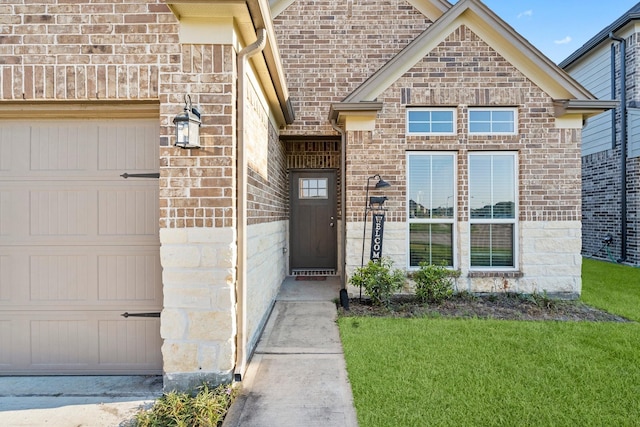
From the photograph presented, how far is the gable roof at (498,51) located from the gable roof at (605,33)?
5502mm

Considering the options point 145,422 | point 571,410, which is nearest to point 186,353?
point 145,422

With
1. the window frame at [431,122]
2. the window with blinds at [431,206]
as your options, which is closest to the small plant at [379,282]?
the window with blinds at [431,206]

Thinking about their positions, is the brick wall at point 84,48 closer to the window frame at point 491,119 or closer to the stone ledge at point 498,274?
the window frame at point 491,119

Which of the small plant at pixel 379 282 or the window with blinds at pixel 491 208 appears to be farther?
the window with blinds at pixel 491 208

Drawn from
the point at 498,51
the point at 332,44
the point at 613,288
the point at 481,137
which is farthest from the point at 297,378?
the point at 613,288

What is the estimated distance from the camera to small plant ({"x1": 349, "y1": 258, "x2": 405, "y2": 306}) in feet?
16.7

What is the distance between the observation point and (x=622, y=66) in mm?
9047

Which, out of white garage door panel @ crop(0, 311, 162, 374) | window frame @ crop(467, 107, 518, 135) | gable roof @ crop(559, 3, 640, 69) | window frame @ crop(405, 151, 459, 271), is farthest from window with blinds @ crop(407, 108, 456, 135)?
gable roof @ crop(559, 3, 640, 69)

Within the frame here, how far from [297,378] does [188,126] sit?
2.36m

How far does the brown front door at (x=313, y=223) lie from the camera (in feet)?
24.8

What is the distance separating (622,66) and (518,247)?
297 inches

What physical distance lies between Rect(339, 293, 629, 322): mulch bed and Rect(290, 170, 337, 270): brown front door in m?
2.24

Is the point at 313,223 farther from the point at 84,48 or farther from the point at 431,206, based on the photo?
the point at 84,48

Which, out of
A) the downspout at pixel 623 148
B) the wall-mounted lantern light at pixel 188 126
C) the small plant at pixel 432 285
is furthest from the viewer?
the downspout at pixel 623 148
